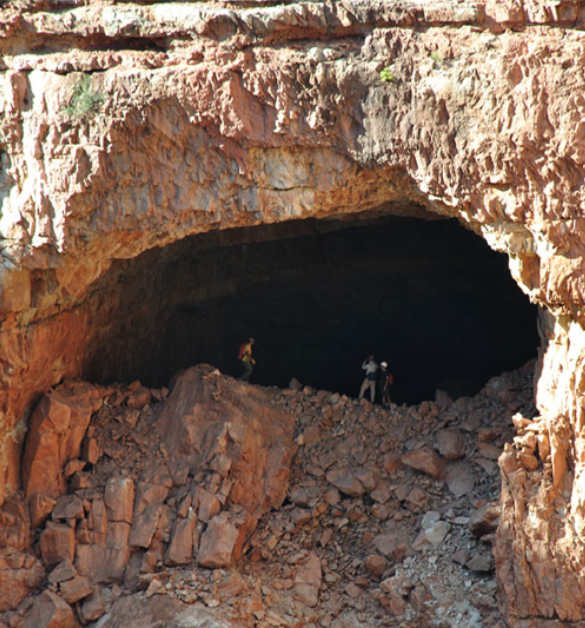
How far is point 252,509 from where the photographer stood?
429 inches

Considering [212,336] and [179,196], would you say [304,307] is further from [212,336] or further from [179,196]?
[179,196]

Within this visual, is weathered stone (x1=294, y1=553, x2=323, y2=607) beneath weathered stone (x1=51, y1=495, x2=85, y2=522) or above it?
beneath

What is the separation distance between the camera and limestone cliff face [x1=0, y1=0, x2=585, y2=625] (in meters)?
8.64

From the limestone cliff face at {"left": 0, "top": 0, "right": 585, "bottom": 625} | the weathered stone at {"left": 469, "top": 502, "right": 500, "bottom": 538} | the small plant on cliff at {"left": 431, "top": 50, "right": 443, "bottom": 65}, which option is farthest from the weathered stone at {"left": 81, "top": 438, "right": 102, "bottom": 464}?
the small plant on cliff at {"left": 431, "top": 50, "right": 443, "bottom": 65}

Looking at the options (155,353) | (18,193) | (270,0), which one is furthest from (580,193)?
(155,353)

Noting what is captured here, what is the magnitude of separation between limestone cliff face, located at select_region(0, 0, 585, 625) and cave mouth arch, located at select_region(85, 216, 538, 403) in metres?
2.43

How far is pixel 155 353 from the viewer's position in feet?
45.0

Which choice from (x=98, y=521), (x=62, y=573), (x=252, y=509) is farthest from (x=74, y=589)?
(x=252, y=509)

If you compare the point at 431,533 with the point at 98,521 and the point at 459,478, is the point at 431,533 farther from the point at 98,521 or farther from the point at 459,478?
the point at 98,521

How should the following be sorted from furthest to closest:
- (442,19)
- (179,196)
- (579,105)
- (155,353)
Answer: (155,353) → (179,196) → (442,19) → (579,105)

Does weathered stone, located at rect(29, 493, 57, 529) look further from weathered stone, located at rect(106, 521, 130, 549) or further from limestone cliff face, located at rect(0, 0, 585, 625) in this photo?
limestone cliff face, located at rect(0, 0, 585, 625)

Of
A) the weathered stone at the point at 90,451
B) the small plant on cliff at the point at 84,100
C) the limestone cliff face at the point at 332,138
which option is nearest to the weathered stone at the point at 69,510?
the weathered stone at the point at 90,451

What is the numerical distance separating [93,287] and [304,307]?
4.86m

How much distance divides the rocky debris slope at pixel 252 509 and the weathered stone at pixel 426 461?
2cm
